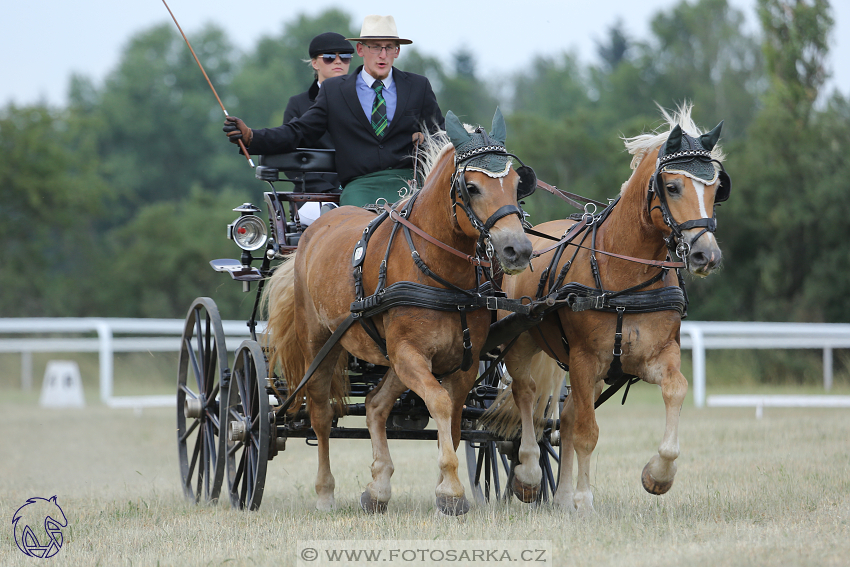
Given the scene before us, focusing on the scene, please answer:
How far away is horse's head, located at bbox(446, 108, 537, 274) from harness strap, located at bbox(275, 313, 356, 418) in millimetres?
974

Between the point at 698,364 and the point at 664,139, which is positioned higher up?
the point at 664,139

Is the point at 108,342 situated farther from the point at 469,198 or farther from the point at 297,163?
the point at 469,198

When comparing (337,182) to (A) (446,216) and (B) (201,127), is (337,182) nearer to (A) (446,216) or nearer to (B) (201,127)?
(A) (446,216)

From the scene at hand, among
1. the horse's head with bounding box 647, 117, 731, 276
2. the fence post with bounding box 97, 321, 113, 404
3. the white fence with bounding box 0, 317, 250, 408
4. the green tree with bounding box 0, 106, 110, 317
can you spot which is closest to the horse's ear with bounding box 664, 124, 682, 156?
the horse's head with bounding box 647, 117, 731, 276

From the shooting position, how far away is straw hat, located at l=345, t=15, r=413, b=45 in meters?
6.57

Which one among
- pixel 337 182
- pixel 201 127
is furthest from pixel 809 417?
pixel 201 127

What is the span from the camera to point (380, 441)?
230 inches

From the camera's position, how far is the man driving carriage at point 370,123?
21.7ft

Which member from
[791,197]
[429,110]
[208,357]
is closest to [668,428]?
[429,110]

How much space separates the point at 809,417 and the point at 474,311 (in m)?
7.65

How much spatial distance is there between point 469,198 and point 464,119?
8126mm

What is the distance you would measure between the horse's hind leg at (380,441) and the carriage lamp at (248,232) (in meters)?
1.42

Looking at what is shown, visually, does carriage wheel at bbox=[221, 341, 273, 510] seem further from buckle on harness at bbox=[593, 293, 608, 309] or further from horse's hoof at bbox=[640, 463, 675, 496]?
horse's hoof at bbox=[640, 463, 675, 496]

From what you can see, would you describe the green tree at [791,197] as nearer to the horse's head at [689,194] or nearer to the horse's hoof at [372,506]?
the horse's head at [689,194]
